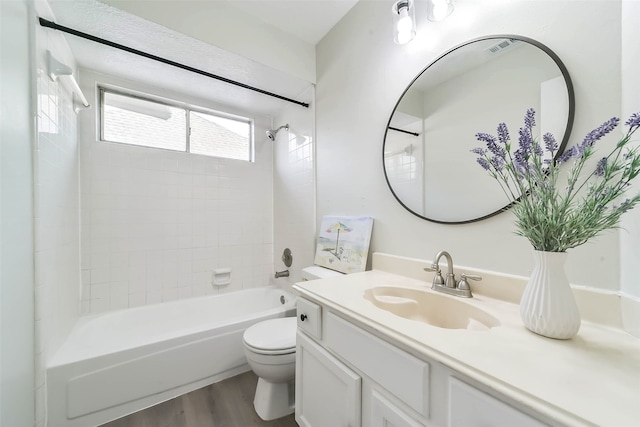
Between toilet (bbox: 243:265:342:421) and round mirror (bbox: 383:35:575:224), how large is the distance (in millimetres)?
1068

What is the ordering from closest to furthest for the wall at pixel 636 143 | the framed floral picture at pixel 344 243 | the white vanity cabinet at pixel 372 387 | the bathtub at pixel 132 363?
the white vanity cabinet at pixel 372 387
the wall at pixel 636 143
the bathtub at pixel 132 363
the framed floral picture at pixel 344 243

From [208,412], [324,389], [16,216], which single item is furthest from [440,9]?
[208,412]

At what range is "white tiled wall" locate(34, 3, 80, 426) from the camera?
3.70 ft

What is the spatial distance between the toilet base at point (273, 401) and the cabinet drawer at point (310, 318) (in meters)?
0.61

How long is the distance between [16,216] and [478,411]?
1705 millimetres

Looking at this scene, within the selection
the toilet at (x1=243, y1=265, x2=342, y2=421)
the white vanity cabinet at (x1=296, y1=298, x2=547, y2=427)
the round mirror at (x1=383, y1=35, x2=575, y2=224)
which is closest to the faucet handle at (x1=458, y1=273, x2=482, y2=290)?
the round mirror at (x1=383, y1=35, x2=575, y2=224)

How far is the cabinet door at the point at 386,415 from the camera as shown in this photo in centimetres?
62

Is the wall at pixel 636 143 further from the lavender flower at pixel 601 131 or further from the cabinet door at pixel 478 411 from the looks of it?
the cabinet door at pixel 478 411

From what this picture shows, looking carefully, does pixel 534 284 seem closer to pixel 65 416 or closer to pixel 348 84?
pixel 348 84

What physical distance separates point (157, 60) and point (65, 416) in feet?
6.99

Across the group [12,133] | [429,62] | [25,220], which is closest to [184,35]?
[12,133]

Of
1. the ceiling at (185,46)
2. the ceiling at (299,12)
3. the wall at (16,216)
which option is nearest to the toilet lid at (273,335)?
the wall at (16,216)

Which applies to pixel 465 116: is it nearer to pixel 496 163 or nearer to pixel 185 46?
pixel 496 163

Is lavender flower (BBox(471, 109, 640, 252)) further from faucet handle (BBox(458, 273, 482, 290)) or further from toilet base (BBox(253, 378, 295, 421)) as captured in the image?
toilet base (BBox(253, 378, 295, 421))
